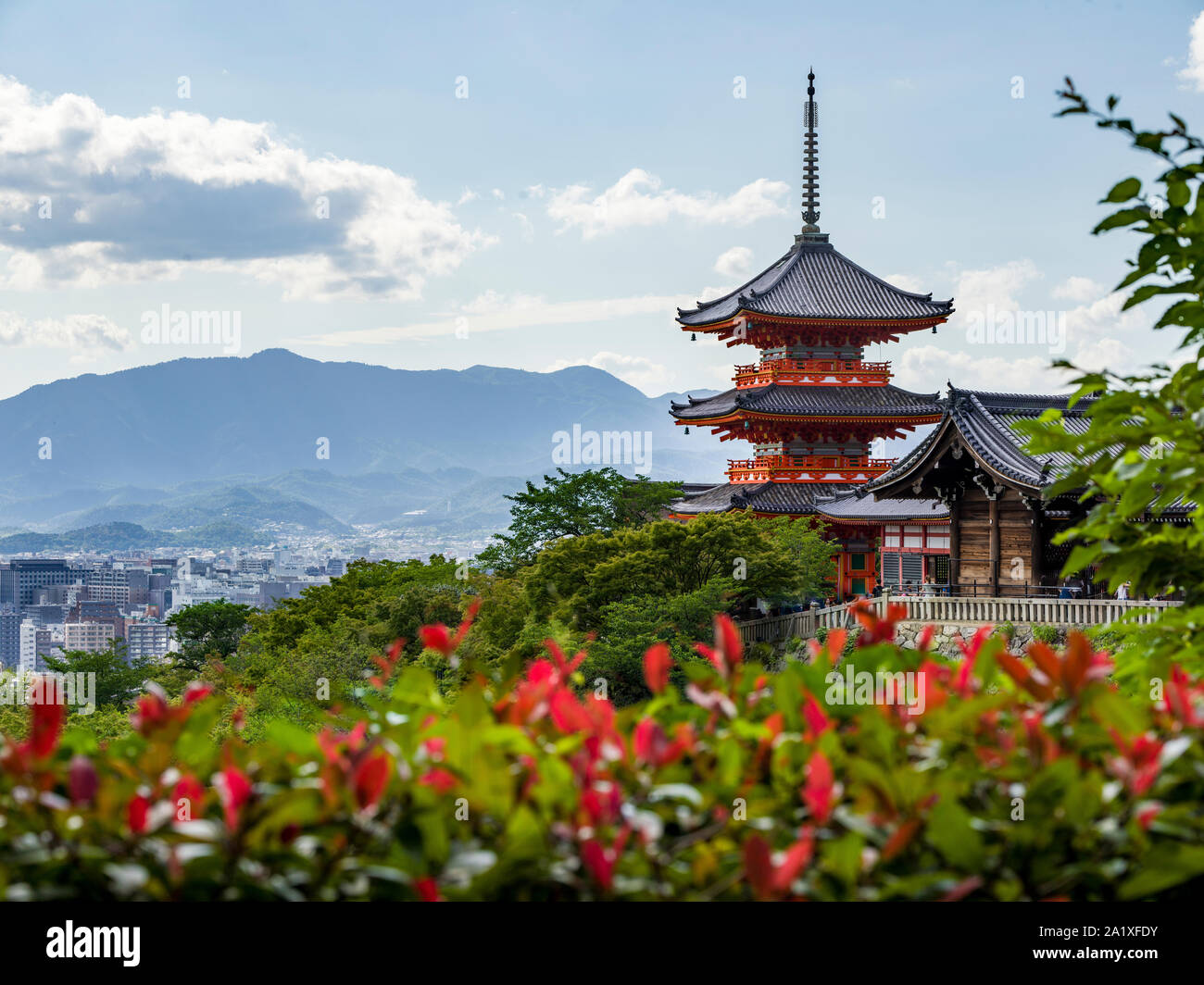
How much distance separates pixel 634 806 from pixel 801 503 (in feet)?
104

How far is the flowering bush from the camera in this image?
205 cm

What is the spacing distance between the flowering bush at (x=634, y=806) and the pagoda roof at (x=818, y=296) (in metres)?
33.2

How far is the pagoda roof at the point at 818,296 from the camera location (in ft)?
117

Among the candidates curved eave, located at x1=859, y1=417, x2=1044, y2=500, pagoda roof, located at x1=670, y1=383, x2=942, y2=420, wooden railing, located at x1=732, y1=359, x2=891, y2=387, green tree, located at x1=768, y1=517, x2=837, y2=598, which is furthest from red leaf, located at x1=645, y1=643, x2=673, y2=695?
wooden railing, located at x1=732, y1=359, x2=891, y2=387

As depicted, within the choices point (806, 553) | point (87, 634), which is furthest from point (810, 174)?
point (87, 634)

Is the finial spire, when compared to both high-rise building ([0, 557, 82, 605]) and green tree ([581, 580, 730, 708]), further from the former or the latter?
high-rise building ([0, 557, 82, 605])

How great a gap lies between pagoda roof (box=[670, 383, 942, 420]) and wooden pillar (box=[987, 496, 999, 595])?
459 inches

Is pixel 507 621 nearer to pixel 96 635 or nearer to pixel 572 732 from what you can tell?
pixel 572 732

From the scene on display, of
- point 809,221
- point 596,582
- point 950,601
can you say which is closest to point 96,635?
point 809,221

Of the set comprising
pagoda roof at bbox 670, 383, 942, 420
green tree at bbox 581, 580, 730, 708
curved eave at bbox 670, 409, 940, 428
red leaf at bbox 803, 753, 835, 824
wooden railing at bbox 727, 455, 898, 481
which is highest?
pagoda roof at bbox 670, 383, 942, 420

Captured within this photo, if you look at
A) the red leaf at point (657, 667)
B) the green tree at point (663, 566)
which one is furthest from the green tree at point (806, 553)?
the red leaf at point (657, 667)

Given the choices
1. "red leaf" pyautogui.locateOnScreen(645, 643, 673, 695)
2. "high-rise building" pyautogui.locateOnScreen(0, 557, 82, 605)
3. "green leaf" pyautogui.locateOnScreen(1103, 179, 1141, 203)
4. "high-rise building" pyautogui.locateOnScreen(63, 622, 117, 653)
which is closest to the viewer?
"red leaf" pyautogui.locateOnScreen(645, 643, 673, 695)
